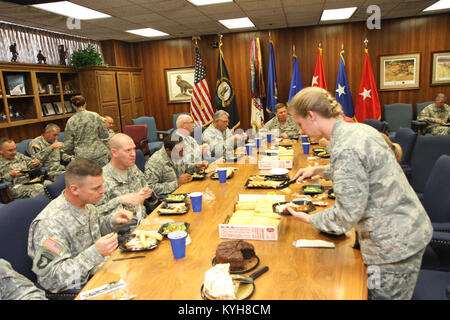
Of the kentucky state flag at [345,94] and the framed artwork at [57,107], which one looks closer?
the framed artwork at [57,107]

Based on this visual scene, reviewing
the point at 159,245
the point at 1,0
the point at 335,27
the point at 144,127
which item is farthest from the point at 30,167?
the point at 335,27

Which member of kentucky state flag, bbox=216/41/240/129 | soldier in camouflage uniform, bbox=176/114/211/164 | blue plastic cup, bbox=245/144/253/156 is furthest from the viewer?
kentucky state flag, bbox=216/41/240/129

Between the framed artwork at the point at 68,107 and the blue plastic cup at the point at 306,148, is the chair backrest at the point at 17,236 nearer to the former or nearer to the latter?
the blue plastic cup at the point at 306,148

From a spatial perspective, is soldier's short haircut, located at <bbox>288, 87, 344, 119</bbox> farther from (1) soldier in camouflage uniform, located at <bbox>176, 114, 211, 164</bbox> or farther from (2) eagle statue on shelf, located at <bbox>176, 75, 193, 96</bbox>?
(2) eagle statue on shelf, located at <bbox>176, 75, 193, 96</bbox>

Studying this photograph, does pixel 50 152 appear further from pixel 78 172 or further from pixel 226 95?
pixel 226 95

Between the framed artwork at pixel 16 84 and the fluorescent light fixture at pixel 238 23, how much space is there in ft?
11.9

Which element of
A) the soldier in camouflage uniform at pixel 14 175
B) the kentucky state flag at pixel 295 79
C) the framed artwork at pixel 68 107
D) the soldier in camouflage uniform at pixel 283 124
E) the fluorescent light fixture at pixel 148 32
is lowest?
the soldier in camouflage uniform at pixel 14 175

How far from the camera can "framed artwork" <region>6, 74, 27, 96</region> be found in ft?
17.6

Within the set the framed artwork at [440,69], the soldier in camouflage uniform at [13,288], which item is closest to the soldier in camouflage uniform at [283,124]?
the framed artwork at [440,69]

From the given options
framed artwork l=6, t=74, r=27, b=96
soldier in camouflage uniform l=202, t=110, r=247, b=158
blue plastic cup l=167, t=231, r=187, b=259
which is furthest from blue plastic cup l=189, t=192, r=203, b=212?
framed artwork l=6, t=74, r=27, b=96

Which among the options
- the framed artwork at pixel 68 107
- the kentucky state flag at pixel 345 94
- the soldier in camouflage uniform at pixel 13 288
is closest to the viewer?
the soldier in camouflage uniform at pixel 13 288

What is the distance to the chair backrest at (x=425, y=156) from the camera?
332 centimetres

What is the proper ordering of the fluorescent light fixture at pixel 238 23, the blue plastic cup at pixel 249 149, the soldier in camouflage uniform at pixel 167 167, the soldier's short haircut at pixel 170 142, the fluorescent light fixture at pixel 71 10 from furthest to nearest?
1. the fluorescent light fixture at pixel 238 23
2. the fluorescent light fixture at pixel 71 10
3. the blue plastic cup at pixel 249 149
4. the soldier's short haircut at pixel 170 142
5. the soldier in camouflage uniform at pixel 167 167

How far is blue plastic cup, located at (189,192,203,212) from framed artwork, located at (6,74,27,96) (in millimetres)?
4649
